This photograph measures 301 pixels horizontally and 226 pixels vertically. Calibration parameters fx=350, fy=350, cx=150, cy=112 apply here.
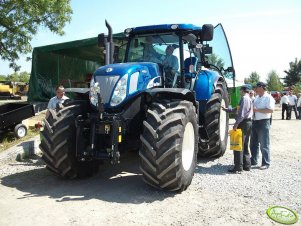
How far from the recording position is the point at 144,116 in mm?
5344

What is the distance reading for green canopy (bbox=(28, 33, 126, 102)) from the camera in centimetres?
1422

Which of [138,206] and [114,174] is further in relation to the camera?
[114,174]

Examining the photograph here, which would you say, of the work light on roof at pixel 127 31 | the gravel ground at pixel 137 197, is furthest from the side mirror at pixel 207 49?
the gravel ground at pixel 137 197

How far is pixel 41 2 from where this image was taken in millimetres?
15922

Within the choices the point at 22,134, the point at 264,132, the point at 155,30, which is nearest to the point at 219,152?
the point at 264,132

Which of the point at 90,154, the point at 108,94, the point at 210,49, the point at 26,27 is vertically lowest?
the point at 90,154

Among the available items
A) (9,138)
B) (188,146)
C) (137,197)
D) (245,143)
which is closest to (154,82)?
(188,146)

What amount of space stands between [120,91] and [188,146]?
1.31 meters

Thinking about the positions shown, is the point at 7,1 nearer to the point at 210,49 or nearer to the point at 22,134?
the point at 22,134

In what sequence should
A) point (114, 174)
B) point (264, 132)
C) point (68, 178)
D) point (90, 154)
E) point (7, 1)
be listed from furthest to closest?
point (7, 1) < point (264, 132) < point (114, 174) < point (68, 178) < point (90, 154)

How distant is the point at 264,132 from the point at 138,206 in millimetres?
3313

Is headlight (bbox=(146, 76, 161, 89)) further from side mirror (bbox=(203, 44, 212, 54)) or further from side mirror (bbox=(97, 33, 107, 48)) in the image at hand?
side mirror (bbox=(203, 44, 212, 54))

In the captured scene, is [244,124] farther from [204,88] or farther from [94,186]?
[94,186]
